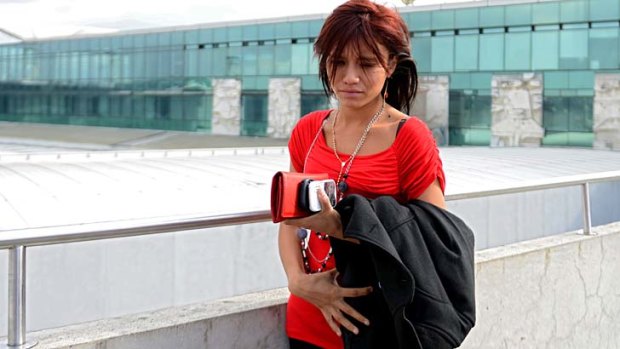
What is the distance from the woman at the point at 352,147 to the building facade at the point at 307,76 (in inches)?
1254

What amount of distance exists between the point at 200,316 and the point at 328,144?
0.78 metres

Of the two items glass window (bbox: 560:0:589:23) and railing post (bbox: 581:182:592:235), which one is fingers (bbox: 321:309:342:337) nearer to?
railing post (bbox: 581:182:592:235)

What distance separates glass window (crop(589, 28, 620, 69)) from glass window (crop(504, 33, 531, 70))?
10.3ft

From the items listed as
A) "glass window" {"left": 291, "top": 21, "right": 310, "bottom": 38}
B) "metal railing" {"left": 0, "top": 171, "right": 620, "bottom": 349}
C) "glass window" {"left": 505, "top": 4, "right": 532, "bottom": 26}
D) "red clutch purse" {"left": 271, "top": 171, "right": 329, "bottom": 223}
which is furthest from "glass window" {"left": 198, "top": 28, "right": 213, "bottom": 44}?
"red clutch purse" {"left": 271, "top": 171, "right": 329, "bottom": 223}

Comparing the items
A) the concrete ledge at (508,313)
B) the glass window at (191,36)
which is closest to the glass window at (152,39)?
the glass window at (191,36)

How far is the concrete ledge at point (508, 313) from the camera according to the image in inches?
92.8

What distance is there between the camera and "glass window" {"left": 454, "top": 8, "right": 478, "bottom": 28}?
118 feet

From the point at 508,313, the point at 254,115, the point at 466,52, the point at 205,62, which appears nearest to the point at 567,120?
the point at 466,52

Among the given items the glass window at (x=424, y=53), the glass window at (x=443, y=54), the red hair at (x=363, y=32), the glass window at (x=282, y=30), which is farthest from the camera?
the glass window at (x=282, y=30)

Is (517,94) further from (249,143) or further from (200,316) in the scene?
(200,316)

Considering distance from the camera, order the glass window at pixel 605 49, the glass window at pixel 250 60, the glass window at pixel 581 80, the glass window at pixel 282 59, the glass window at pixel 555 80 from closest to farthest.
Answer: the glass window at pixel 605 49 → the glass window at pixel 581 80 → the glass window at pixel 555 80 → the glass window at pixel 282 59 → the glass window at pixel 250 60

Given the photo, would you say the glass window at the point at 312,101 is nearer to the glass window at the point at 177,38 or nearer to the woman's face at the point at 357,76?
the glass window at the point at 177,38

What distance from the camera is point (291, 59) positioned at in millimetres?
42750

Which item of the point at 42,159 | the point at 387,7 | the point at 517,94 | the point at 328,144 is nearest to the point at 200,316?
the point at 328,144
